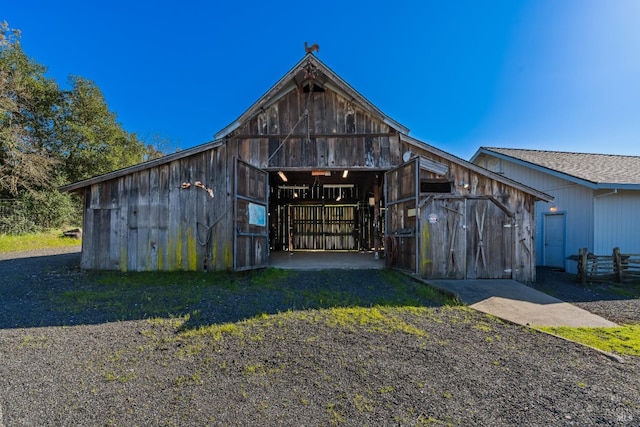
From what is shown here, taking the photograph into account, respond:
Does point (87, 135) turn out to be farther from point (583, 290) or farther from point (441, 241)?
point (583, 290)

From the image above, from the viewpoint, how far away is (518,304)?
562 cm

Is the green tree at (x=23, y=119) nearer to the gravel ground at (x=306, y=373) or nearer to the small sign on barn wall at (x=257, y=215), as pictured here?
the small sign on barn wall at (x=257, y=215)

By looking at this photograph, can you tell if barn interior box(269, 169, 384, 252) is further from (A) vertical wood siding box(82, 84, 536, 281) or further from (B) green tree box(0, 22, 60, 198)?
(B) green tree box(0, 22, 60, 198)

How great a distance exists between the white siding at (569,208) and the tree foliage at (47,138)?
2652cm

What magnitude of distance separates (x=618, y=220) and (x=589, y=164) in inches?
139

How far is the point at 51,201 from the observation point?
63.1 ft

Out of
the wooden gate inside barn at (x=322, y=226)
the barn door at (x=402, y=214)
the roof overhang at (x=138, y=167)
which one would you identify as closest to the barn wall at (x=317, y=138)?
the barn door at (x=402, y=214)

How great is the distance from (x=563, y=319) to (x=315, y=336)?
4.20 m

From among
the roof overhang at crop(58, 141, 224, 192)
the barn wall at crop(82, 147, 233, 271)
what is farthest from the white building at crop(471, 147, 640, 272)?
the roof overhang at crop(58, 141, 224, 192)

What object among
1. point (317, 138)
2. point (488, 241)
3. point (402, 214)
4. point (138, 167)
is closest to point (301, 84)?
point (317, 138)

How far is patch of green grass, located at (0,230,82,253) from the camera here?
47.3 feet

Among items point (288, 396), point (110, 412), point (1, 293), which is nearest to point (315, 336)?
point (288, 396)

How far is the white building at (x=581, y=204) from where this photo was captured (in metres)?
9.26

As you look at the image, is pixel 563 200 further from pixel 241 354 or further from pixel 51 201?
pixel 51 201
